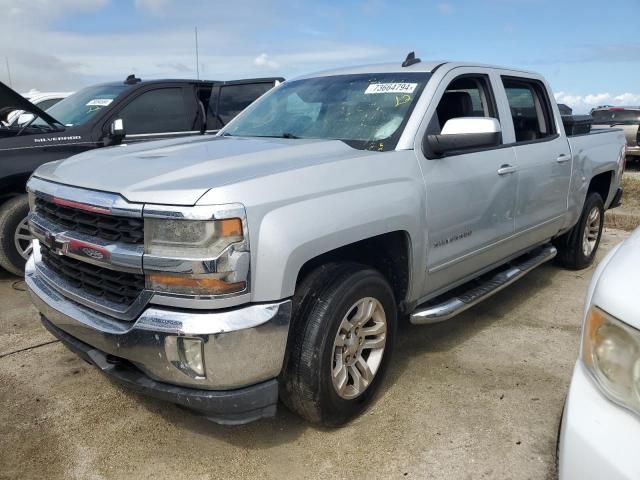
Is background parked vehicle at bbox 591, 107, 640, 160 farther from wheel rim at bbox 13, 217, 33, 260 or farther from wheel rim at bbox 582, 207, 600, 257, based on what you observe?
wheel rim at bbox 13, 217, 33, 260

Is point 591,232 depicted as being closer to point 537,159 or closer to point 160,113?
point 537,159

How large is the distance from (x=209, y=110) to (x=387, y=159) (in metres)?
4.25

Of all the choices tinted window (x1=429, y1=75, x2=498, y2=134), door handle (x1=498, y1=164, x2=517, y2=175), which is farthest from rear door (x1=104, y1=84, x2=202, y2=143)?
door handle (x1=498, y1=164, x2=517, y2=175)

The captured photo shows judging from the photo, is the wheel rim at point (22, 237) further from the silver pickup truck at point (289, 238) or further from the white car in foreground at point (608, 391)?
the white car in foreground at point (608, 391)

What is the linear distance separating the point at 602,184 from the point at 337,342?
13.9ft

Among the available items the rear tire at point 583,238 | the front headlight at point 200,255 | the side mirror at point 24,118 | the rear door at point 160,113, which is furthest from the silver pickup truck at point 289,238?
the side mirror at point 24,118

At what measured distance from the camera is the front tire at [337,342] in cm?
249

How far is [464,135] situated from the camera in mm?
3029

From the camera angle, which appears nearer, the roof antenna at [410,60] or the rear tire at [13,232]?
the roof antenna at [410,60]

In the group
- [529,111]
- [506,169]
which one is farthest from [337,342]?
[529,111]

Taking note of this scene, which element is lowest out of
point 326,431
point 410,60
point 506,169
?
point 326,431

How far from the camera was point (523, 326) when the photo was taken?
13.6 feet

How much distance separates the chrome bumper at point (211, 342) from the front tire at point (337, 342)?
175mm

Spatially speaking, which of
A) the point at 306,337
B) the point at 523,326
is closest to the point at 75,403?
the point at 306,337
